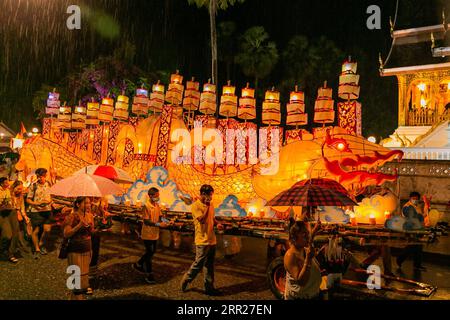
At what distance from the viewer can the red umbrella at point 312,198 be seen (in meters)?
5.39

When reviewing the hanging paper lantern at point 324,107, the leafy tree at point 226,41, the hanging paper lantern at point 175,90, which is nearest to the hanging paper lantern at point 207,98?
the hanging paper lantern at point 175,90

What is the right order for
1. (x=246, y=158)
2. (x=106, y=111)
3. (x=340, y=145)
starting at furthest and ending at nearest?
(x=106, y=111) → (x=246, y=158) → (x=340, y=145)

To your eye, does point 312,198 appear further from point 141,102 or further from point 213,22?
point 213,22

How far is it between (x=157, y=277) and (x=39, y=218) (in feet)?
11.5

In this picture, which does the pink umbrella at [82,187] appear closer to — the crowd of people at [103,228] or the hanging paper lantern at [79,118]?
the crowd of people at [103,228]

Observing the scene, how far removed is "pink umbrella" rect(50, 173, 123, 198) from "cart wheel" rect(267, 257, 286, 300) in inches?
111

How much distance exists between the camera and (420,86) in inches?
720

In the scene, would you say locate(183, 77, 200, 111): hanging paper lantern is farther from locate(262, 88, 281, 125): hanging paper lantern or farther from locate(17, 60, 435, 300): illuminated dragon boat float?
locate(262, 88, 281, 125): hanging paper lantern

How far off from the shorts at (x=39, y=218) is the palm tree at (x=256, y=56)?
18762mm

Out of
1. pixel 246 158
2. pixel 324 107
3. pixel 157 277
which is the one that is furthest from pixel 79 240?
pixel 324 107
